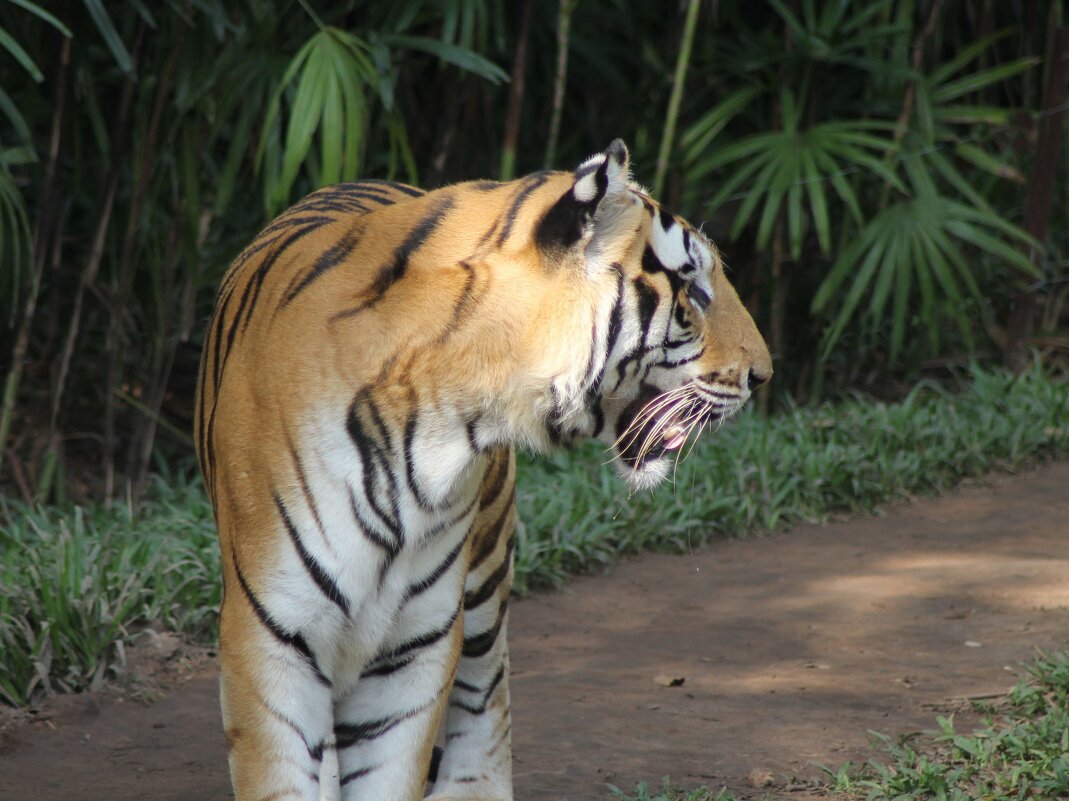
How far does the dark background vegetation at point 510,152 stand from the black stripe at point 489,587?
6.33 feet

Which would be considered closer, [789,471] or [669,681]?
[669,681]

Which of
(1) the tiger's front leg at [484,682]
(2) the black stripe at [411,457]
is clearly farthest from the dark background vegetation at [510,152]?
(2) the black stripe at [411,457]

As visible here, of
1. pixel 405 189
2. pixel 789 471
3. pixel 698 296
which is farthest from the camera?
pixel 789 471

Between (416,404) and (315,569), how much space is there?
1.09 feet

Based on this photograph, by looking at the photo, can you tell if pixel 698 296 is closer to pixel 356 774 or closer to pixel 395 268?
pixel 395 268

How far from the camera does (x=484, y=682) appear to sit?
3.03m

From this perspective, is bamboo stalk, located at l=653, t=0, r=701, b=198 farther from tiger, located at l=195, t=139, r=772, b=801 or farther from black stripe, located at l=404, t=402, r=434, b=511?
black stripe, located at l=404, t=402, r=434, b=511

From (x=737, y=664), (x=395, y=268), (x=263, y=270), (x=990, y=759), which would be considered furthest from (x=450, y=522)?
(x=737, y=664)

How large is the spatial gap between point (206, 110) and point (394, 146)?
771mm

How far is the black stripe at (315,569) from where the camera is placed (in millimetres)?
2365

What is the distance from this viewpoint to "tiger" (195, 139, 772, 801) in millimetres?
2334

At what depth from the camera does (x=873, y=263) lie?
6.05 metres

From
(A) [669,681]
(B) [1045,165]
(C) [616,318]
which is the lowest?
(A) [669,681]

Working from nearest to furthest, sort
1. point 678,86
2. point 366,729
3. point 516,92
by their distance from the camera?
point 366,729, point 516,92, point 678,86
